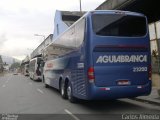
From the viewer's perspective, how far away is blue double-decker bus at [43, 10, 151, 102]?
37.6 feet

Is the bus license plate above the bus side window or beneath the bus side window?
beneath

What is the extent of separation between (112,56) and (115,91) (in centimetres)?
124

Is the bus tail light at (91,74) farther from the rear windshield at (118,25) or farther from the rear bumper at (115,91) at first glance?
the rear windshield at (118,25)

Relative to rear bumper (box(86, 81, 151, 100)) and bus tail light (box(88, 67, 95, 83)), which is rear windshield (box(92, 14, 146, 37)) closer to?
bus tail light (box(88, 67, 95, 83))

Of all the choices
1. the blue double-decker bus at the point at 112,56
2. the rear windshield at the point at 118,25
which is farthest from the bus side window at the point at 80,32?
the rear windshield at the point at 118,25

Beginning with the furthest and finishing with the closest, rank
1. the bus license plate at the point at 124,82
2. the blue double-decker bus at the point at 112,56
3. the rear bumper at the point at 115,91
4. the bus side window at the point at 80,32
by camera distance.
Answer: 1. the bus side window at the point at 80,32
2. the bus license plate at the point at 124,82
3. the blue double-decker bus at the point at 112,56
4. the rear bumper at the point at 115,91

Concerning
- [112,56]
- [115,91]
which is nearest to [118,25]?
[112,56]

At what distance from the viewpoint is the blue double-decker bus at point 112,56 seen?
11.5 m

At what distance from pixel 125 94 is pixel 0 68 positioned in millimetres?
131075

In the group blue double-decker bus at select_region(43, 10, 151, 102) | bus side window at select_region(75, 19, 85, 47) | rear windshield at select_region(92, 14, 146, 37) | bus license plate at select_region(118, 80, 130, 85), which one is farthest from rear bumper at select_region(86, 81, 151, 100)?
bus side window at select_region(75, 19, 85, 47)

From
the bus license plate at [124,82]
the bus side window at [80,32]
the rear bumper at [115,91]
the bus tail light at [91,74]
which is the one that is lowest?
the rear bumper at [115,91]

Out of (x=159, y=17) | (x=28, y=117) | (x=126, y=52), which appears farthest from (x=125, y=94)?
(x=159, y=17)

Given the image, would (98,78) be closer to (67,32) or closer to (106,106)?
(106,106)

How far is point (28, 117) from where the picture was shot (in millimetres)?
10648
